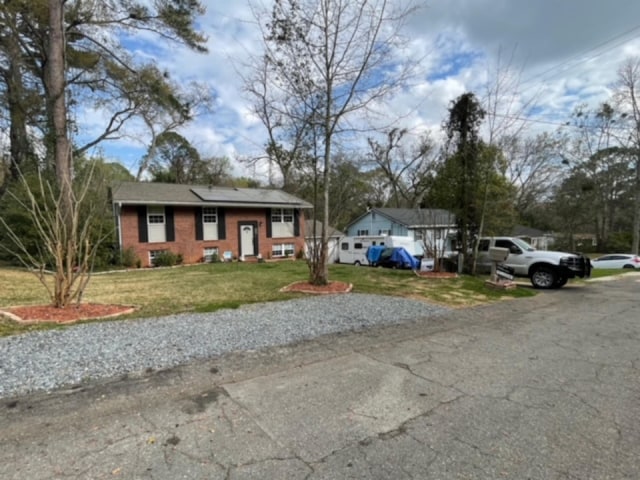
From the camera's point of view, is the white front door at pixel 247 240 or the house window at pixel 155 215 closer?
the house window at pixel 155 215

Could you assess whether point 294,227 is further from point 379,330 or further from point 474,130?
point 379,330

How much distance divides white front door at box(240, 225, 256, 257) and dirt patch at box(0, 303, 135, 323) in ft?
45.4

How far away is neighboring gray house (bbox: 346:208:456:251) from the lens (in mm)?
13406

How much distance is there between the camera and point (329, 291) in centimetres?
818

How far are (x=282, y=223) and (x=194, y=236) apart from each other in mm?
5407

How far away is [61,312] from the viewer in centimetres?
552

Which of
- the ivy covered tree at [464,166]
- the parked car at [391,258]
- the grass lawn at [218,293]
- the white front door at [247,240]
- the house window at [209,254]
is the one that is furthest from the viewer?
the white front door at [247,240]

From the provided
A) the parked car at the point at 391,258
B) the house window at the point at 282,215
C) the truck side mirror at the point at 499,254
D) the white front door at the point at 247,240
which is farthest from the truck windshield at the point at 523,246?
the white front door at the point at 247,240

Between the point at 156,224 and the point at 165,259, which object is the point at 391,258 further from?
the point at 156,224

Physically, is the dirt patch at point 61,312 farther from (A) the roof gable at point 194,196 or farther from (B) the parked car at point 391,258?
(B) the parked car at point 391,258

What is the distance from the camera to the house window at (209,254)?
18.7 meters

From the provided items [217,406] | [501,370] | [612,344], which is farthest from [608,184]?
[217,406]

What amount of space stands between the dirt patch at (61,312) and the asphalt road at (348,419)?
8.95 ft

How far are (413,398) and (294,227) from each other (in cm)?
1919
